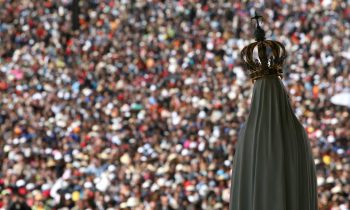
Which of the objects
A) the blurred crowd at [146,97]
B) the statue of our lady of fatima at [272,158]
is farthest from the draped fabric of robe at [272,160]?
the blurred crowd at [146,97]

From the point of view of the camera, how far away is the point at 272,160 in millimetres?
3086

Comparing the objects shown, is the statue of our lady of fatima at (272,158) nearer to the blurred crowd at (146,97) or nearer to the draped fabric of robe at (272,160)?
the draped fabric of robe at (272,160)

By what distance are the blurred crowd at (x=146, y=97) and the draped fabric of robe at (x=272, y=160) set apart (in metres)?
8.37

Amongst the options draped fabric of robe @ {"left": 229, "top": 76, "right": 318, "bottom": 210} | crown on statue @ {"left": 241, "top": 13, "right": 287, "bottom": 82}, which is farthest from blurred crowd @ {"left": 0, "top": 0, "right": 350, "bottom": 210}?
draped fabric of robe @ {"left": 229, "top": 76, "right": 318, "bottom": 210}

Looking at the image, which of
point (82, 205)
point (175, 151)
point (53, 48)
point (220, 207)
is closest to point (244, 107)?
point (175, 151)

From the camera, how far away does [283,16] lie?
18219mm

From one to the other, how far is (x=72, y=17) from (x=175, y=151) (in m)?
7.25

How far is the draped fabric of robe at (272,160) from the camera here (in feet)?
10.0

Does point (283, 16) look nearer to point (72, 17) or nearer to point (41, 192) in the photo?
point (72, 17)

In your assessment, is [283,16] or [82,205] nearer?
[82,205]

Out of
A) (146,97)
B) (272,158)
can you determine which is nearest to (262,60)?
(272,158)

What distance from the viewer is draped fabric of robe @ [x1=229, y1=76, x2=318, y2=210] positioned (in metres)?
3.06

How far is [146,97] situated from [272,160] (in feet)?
42.8

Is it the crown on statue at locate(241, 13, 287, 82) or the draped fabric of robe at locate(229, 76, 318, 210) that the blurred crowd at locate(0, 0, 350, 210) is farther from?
the draped fabric of robe at locate(229, 76, 318, 210)
